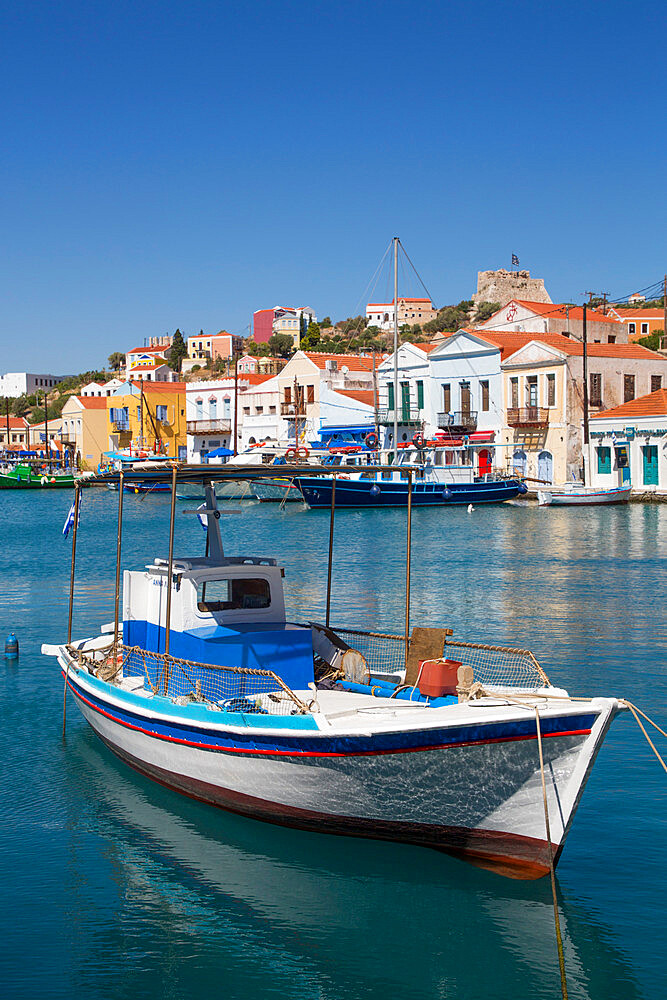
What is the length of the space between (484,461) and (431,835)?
51.5 m

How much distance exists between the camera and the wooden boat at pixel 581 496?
49.4 metres

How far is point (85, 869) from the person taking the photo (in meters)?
9.18

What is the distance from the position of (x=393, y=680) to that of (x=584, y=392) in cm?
4518

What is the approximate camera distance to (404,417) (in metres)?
63.0

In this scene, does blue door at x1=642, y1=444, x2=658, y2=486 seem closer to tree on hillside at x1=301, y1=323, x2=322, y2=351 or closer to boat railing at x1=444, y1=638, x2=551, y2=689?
boat railing at x1=444, y1=638, x2=551, y2=689

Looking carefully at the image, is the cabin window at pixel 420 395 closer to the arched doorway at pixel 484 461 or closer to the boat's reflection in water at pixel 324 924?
the arched doorway at pixel 484 461

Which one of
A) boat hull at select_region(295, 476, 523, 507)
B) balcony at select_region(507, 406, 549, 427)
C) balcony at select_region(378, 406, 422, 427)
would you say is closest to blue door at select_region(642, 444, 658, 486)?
balcony at select_region(507, 406, 549, 427)

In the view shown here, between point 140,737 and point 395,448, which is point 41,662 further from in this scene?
point 395,448

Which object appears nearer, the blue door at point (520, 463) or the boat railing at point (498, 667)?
the boat railing at point (498, 667)

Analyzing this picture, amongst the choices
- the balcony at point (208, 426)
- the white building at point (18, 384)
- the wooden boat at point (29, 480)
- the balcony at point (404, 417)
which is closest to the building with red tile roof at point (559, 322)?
the balcony at point (404, 417)

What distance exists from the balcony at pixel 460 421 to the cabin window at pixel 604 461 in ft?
29.6

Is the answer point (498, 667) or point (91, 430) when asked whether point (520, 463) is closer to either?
point (91, 430)

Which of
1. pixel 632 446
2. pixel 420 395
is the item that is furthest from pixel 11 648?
pixel 420 395

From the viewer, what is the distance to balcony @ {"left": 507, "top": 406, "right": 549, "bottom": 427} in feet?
183
